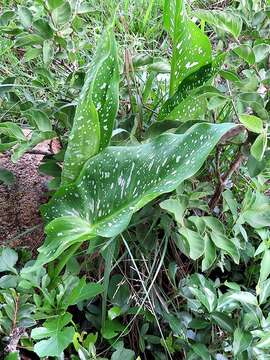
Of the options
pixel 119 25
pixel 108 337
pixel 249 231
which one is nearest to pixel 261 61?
pixel 249 231

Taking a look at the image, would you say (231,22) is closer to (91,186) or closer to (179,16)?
(179,16)

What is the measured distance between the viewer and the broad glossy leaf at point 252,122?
2.70 ft

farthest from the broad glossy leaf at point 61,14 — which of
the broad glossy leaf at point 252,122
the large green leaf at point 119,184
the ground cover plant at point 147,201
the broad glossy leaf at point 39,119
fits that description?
the broad glossy leaf at point 252,122

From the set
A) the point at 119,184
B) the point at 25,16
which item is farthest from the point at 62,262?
the point at 25,16

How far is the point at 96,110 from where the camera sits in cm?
90

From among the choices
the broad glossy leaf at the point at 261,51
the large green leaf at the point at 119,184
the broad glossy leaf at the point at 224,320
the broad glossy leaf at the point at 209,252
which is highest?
the broad glossy leaf at the point at 261,51

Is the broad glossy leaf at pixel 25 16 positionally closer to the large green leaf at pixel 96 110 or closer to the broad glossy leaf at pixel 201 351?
the large green leaf at pixel 96 110

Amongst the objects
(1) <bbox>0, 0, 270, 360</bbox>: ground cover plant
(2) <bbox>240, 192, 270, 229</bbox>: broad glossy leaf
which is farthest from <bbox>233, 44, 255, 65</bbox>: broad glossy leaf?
(2) <bbox>240, 192, 270, 229</bbox>: broad glossy leaf

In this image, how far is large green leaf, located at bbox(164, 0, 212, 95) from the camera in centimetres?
97

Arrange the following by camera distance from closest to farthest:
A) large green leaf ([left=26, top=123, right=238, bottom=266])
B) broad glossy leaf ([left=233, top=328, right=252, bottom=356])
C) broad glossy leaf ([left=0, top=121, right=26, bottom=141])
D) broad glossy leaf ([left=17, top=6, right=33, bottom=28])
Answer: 1. large green leaf ([left=26, top=123, right=238, bottom=266])
2. broad glossy leaf ([left=233, top=328, right=252, bottom=356])
3. broad glossy leaf ([left=0, top=121, right=26, bottom=141])
4. broad glossy leaf ([left=17, top=6, right=33, bottom=28])

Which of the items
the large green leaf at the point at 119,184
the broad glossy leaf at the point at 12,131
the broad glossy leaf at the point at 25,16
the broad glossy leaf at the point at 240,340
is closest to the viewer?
the large green leaf at the point at 119,184

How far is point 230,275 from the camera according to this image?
117 centimetres

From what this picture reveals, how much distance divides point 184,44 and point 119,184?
0.97ft

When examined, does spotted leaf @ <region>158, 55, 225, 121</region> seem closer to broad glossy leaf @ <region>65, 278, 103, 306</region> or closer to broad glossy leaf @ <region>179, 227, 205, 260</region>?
broad glossy leaf @ <region>179, 227, 205, 260</region>
